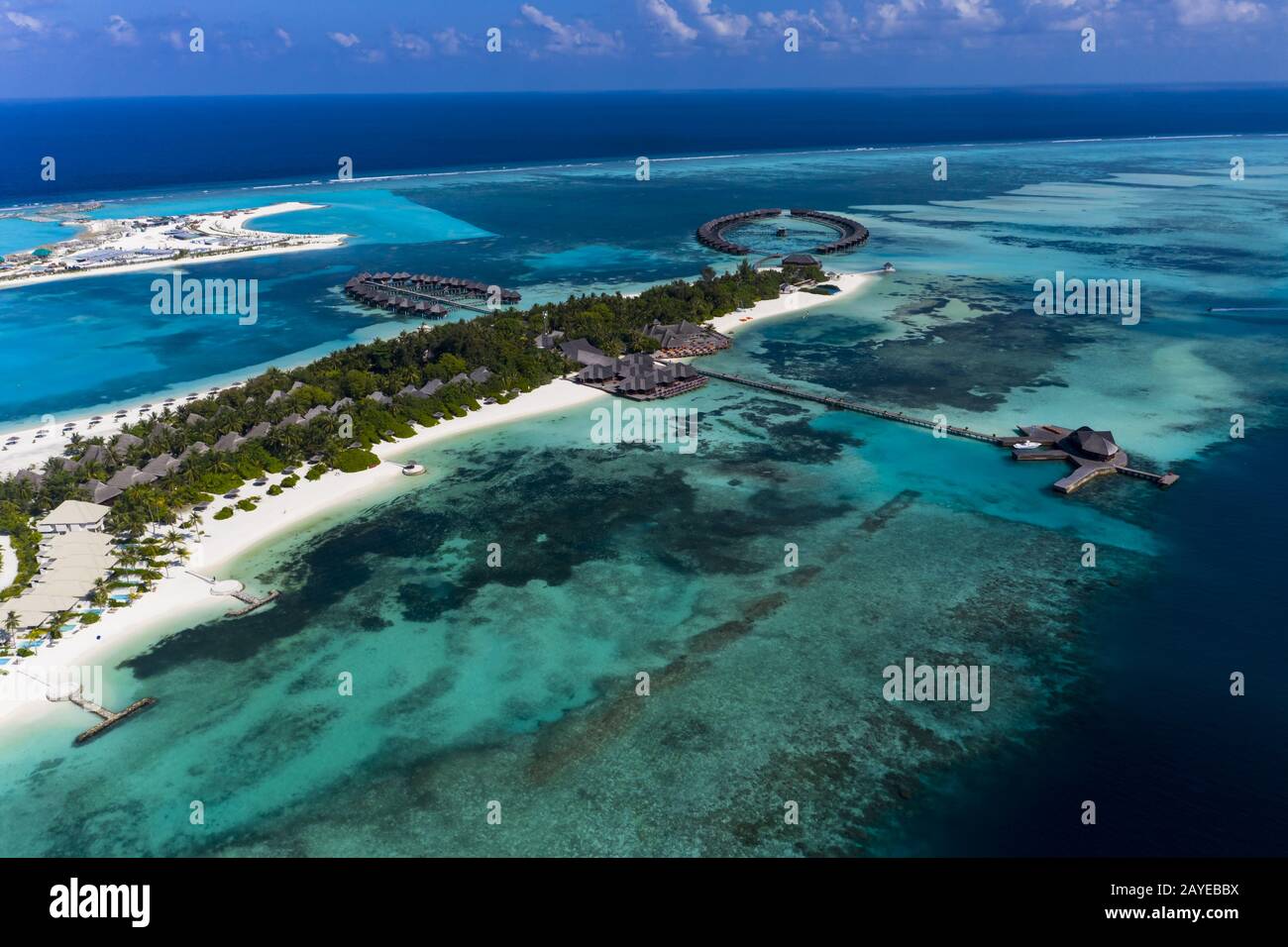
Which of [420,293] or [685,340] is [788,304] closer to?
[685,340]

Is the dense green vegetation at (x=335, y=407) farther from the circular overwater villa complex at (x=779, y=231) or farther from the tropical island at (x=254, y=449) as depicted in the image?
the circular overwater villa complex at (x=779, y=231)

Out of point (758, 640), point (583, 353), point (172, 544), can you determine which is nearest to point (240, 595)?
point (172, 544)

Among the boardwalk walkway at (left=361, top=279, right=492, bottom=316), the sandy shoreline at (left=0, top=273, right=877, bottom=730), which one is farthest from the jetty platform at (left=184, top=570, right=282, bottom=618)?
the boardwalk walkway at (left=361, top=279, right=492, bottom=316)

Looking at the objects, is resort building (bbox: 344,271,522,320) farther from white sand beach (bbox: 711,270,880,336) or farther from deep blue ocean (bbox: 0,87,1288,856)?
white sand beach (bbox: 711,270,880,336)

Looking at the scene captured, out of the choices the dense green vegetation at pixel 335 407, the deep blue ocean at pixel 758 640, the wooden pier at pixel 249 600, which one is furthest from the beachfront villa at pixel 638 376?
the wooden pier at pixel 249 600

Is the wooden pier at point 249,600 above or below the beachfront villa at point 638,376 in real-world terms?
below
